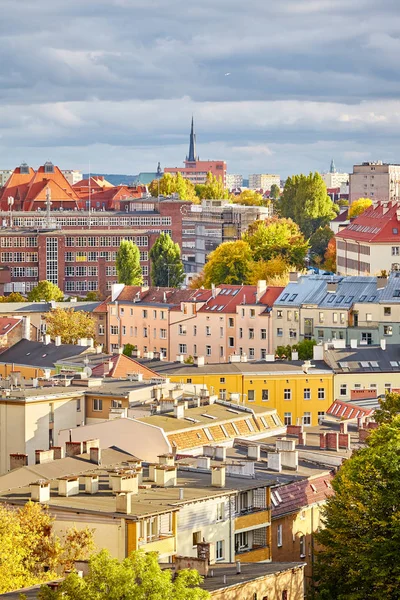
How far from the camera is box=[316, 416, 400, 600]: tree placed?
4781cm

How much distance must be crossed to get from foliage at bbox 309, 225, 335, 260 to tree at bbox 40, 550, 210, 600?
154m

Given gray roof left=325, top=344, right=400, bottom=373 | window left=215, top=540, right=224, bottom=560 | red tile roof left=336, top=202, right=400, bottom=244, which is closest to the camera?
window left=215, top=540, right=224, bottom=560

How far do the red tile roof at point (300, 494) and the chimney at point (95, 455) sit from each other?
551 centimetres

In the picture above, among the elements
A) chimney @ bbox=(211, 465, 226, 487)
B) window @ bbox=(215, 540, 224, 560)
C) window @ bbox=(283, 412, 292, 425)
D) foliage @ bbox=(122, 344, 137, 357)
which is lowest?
window @ bbox=(283, 412, 292, 425)

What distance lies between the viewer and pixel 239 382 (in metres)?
93.6

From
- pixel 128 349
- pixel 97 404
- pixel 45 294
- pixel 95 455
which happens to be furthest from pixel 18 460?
pixel 45 294

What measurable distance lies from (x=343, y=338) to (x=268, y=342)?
25.2 ft

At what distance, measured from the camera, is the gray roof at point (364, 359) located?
96500mm

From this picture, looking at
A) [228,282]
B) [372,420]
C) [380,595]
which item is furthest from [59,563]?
[228,282]

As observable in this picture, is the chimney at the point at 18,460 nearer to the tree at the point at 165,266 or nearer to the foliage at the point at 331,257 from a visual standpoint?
the tree at the point at 165,266

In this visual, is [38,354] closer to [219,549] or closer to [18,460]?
[18,460]

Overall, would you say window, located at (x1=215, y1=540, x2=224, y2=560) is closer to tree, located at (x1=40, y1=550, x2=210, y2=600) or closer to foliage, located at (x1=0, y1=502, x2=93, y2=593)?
foliage, located at (x1=0, y1=502, x2=93, y2=593)

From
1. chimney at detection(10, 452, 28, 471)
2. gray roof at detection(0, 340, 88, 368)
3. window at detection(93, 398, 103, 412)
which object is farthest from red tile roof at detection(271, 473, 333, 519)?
gray roof at detection(0, 340, 88, 368)

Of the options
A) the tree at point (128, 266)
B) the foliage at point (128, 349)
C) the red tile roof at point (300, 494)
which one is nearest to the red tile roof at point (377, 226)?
the tree at point (128, 266)
